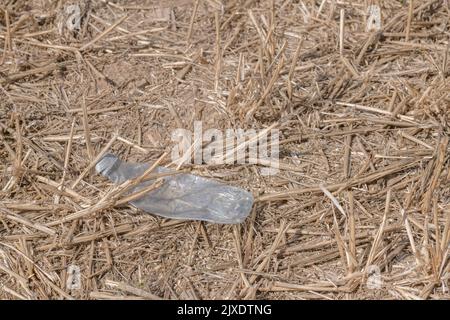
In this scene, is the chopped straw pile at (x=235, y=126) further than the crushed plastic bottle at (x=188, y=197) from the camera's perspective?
No

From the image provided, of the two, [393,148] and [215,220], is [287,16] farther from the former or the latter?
[215,220]

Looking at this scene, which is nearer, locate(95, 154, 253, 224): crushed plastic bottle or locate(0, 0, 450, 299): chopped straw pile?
locate(0, 0, 450, 299): chopped straw pile

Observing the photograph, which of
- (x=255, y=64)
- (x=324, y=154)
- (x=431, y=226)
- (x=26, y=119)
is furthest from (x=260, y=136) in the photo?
(x=26, y=119)
